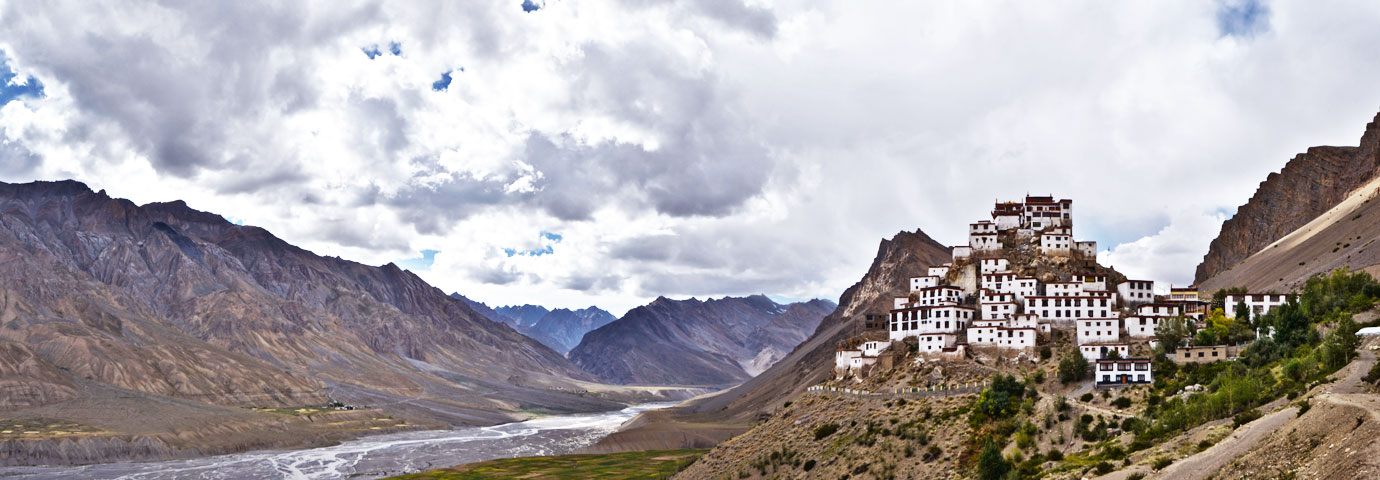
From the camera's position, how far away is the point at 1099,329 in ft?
275

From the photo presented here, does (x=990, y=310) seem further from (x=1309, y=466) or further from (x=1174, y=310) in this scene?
(x=1309, y=466)

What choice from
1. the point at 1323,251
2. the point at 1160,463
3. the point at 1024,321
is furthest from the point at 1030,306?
the point at 1323,251

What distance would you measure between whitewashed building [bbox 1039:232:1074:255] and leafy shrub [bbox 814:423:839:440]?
27895 mm

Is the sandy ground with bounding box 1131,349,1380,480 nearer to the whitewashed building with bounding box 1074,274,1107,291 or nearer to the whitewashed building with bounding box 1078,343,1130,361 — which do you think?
the whitewashed building with bounding box 1078,343,1130,361

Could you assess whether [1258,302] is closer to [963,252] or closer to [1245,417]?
[963,252]

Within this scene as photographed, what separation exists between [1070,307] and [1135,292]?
281 inches

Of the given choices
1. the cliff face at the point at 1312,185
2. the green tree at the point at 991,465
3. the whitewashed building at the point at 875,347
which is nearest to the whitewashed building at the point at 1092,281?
the whitewashed building at the point at 875,347

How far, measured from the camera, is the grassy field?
146m

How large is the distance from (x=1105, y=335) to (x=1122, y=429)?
62.2ft

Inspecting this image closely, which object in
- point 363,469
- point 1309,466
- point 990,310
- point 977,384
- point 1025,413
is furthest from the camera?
point 363,469

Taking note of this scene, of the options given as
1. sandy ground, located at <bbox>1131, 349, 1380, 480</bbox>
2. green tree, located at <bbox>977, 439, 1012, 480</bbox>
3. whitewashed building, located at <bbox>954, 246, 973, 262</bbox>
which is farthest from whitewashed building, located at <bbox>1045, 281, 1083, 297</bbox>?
sandy ground, located at <bbox>1131, 349, 1380, 480</bbox>

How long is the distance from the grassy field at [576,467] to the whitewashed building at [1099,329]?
64471 mm

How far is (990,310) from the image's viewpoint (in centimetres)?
9088

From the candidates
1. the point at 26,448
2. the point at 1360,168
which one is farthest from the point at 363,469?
the point at 1360,168
